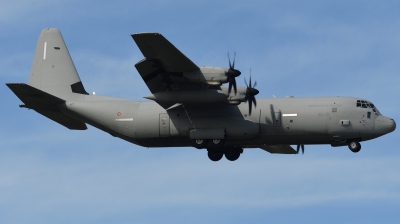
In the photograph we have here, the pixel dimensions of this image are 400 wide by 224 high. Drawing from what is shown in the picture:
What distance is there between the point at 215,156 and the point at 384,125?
341 inches

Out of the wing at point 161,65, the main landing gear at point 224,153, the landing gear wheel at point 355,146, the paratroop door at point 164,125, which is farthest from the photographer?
the main landing gear at point 224,153

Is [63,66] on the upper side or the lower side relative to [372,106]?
upper

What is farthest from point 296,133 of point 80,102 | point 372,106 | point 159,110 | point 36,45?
point 36,45

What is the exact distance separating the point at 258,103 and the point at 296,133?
94.3 inches

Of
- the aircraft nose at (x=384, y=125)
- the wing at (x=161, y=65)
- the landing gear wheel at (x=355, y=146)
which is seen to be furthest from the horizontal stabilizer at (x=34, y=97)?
the aircraft nose at (x=384, y=125)

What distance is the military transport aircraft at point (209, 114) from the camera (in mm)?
32656

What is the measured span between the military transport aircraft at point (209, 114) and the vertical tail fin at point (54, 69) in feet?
5.00

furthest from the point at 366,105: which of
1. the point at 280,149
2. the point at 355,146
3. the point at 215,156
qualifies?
the point at 215,156

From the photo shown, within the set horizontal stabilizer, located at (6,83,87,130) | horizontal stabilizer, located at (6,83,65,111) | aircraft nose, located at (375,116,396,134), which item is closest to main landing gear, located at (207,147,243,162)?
horizontal stabilizer, located at (6,83,87,130)

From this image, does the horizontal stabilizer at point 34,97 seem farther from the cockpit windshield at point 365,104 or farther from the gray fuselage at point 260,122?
the cockpit windshield at point 365,104

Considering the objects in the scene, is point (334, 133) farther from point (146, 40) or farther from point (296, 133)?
point (146, 40)

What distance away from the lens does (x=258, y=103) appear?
34.9 meters

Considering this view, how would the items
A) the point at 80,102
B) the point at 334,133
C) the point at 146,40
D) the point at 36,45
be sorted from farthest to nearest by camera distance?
the point at 36,45
the point at 80,102
the point at 334,133
the point at 146,40

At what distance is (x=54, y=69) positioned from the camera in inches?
1508
